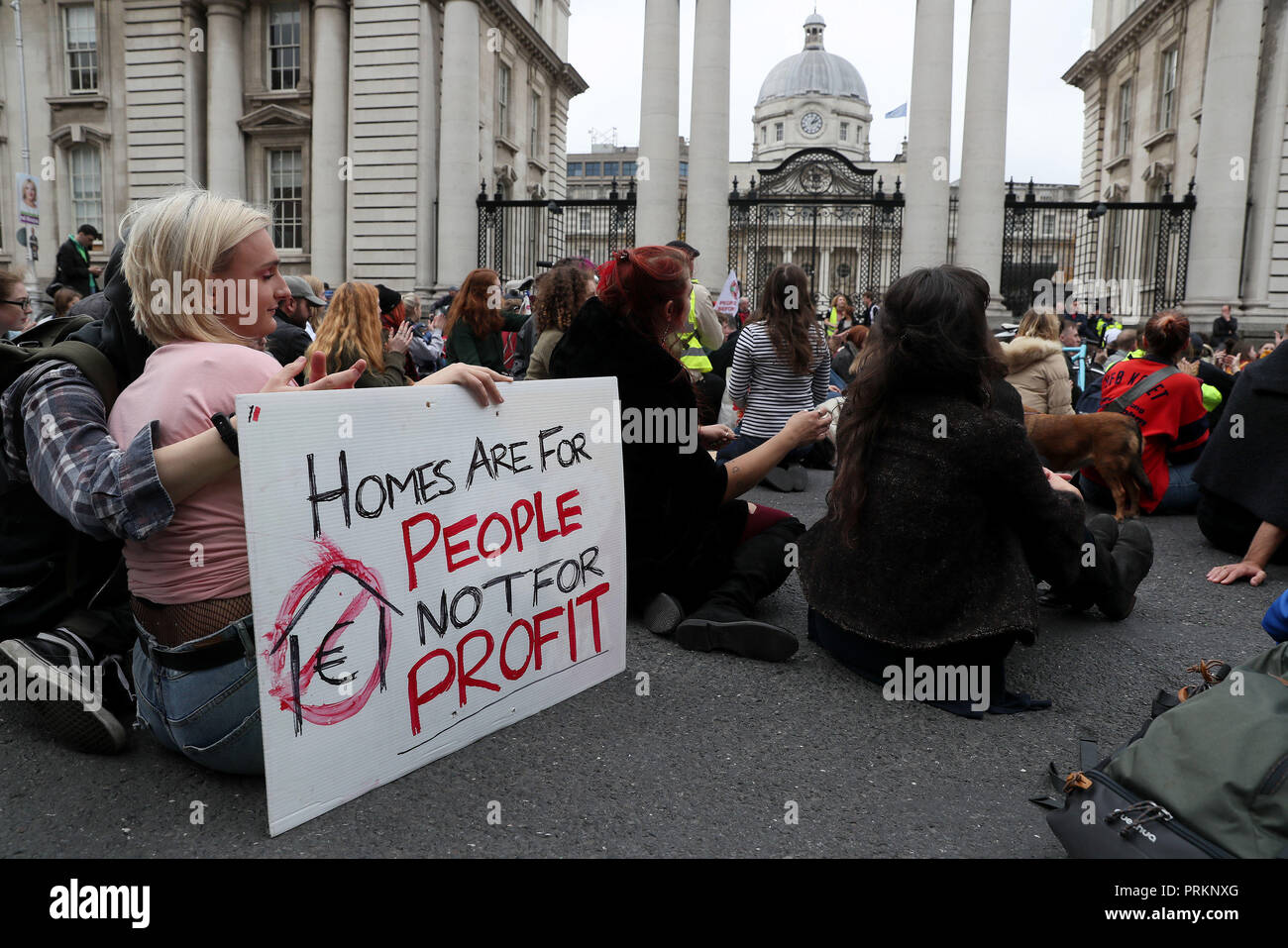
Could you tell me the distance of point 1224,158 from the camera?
66.3ft

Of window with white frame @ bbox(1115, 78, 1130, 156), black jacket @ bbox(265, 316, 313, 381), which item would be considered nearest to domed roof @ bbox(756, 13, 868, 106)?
window with white frame @ bbox(1115, 78, 1130, 156)

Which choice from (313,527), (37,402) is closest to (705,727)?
(313,527)

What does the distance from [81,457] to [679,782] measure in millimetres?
2026

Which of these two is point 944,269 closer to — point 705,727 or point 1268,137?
point 705,727

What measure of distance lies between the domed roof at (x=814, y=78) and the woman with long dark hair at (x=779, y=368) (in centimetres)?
10085

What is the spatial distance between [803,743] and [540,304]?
493 centimetres

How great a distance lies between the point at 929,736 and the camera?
344 cm

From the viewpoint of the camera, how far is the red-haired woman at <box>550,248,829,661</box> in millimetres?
4082

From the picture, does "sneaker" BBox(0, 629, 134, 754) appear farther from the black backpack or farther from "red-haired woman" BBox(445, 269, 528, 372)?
"red-haired woman" BBox(445, 269, 528, 372)

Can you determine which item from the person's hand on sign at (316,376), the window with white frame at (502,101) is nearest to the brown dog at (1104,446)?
the person's hand on sign at (316,376)

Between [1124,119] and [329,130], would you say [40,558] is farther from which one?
[1124,119]

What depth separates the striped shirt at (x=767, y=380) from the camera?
8625mm

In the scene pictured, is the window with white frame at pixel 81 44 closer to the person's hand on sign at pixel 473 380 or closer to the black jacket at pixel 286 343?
the black jacket at pixel 286 343

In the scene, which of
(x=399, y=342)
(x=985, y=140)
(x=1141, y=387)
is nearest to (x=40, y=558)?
(x=399, y=342)
